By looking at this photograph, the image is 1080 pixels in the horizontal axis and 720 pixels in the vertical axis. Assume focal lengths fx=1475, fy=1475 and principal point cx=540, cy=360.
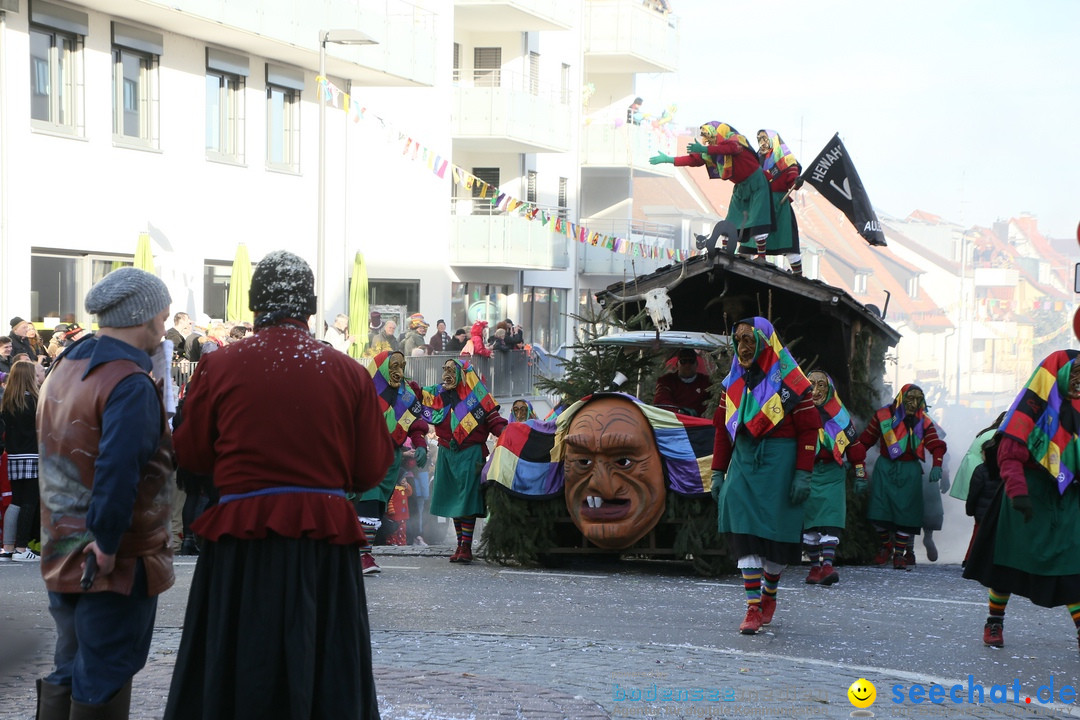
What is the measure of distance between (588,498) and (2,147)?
12.6m

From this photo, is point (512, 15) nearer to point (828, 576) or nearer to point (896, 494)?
point (896, 494)

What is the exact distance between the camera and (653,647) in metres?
8.52

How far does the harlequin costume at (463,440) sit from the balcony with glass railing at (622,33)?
34.4m

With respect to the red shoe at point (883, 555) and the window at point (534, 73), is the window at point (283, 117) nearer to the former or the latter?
the window at point (534, 73)

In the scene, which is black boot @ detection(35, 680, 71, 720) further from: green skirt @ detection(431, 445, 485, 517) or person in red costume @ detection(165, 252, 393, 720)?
green skirt @ detection(431, 445, 485, 517)

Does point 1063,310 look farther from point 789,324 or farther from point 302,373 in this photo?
point 302,373

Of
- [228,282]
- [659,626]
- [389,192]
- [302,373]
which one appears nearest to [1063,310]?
[389,192]

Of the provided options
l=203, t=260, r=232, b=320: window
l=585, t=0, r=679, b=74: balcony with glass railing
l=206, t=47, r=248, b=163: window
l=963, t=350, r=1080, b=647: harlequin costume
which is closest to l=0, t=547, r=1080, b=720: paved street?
l=963, t=350, r=1080, b=647: harlequin costume

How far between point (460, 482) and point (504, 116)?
991 inches

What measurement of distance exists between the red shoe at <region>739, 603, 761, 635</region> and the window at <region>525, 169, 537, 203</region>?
34.1 metres

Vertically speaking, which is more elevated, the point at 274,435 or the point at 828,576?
the point at 274,435

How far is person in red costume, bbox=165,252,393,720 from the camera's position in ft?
16.8

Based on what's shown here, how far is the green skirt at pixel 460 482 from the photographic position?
13875 millimetres

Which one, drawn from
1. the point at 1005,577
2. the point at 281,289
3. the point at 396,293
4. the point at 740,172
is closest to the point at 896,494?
the point at 740,172
